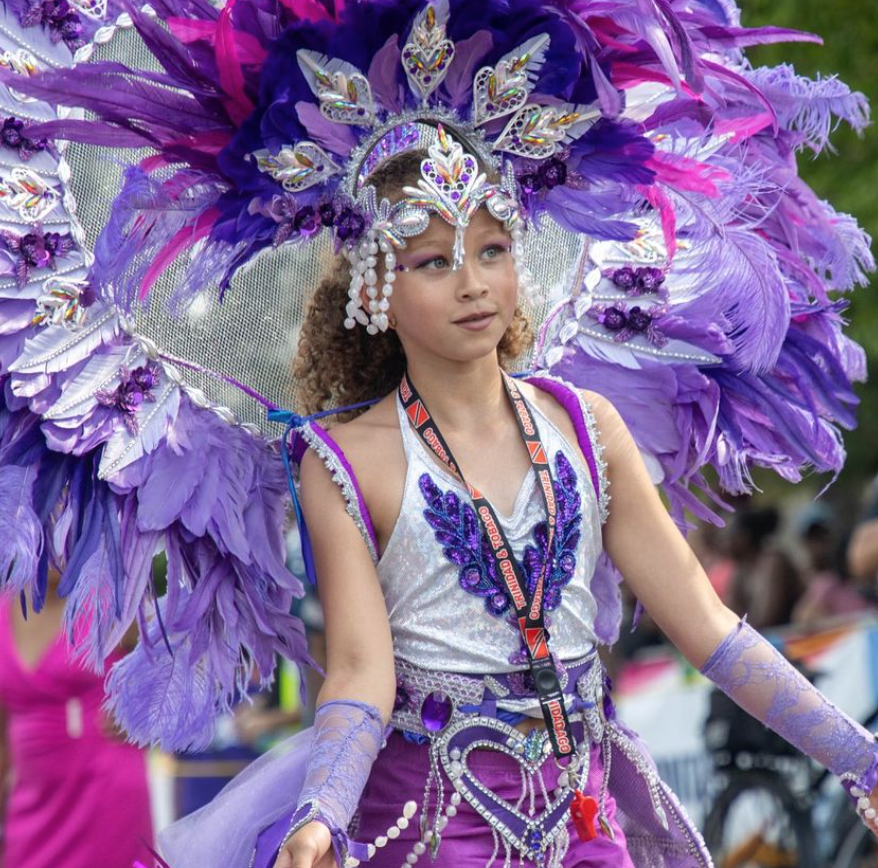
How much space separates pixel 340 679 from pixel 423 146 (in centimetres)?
94

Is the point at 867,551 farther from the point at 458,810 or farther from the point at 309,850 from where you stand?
the point at 309,850

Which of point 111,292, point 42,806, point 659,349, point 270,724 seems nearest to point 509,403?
point 659,349

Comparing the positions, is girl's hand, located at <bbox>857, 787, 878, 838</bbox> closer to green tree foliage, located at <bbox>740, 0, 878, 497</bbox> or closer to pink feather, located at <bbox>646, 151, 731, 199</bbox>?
pink feather, located at <bbox>646, 151, 731, 199</bbox>

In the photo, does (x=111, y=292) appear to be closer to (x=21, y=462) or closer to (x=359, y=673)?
(x=21, y=462)

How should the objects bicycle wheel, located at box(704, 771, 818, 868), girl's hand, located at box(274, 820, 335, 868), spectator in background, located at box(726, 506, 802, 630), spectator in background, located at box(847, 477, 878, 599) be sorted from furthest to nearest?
Answer: spectator in background, located at box(726, 506, 802, 630) < bicycle wheel, located at box(704, 771, 818, 868) < spectator in background, located at box(847, 477, 878, 599) < girl's hand, located at box(274, 820, 335, 868)

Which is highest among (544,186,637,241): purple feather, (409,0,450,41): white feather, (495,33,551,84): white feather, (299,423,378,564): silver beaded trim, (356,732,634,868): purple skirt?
A: (409,0,450,41): white feather

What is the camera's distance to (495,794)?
2.98 metres

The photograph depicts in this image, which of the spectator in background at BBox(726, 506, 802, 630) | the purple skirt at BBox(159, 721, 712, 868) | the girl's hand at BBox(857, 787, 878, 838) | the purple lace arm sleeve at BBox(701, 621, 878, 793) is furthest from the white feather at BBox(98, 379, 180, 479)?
the spectator in background at BBox(726, 506, 802, 630)

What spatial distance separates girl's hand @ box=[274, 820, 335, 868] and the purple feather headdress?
72 centimetres

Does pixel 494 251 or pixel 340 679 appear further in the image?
pixel 494 251

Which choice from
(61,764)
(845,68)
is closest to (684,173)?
(61,764)

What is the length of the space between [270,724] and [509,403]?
543 cm

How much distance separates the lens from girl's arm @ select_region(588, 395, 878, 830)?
3.02 m

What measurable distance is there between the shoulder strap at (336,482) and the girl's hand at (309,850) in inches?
22.9
